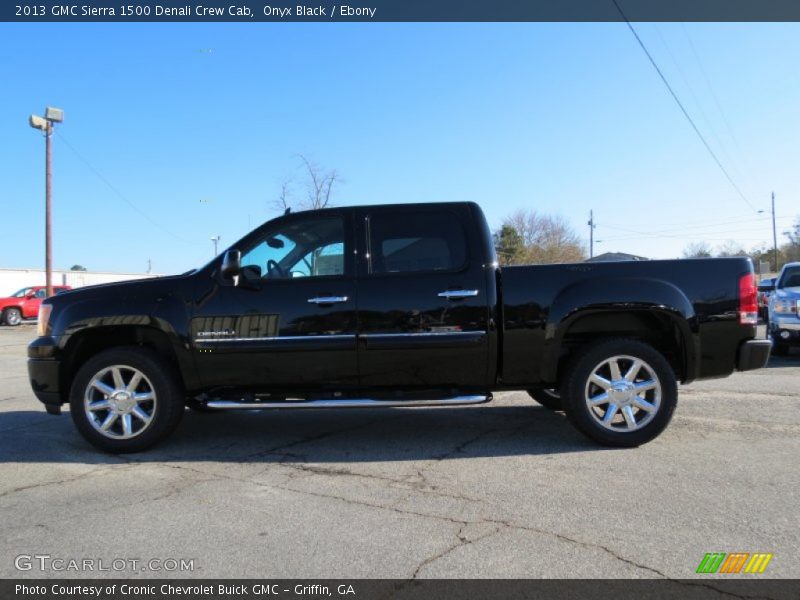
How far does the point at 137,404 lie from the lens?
191 inches

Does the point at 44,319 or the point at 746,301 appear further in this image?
the point at 44,319

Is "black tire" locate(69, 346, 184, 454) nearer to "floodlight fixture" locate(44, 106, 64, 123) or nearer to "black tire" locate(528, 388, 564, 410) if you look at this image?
"black tire" locate(528, 388, 564, 410)

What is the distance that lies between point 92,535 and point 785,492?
414 centimetres

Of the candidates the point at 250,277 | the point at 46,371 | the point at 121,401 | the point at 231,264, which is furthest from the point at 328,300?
the point at 46,371

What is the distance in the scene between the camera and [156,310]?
4.83 meters

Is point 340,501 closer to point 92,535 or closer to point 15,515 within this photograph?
point 92,535

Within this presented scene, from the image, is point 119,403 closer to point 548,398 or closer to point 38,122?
point 548,398

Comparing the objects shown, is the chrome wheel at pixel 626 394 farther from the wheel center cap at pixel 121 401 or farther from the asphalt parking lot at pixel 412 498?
the wheel center cap at pixel 121 401

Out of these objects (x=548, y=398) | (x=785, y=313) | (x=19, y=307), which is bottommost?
(x=548, y=398)

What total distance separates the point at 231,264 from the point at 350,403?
1457 millimetres

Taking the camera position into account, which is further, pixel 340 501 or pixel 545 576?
pixel 340 501
